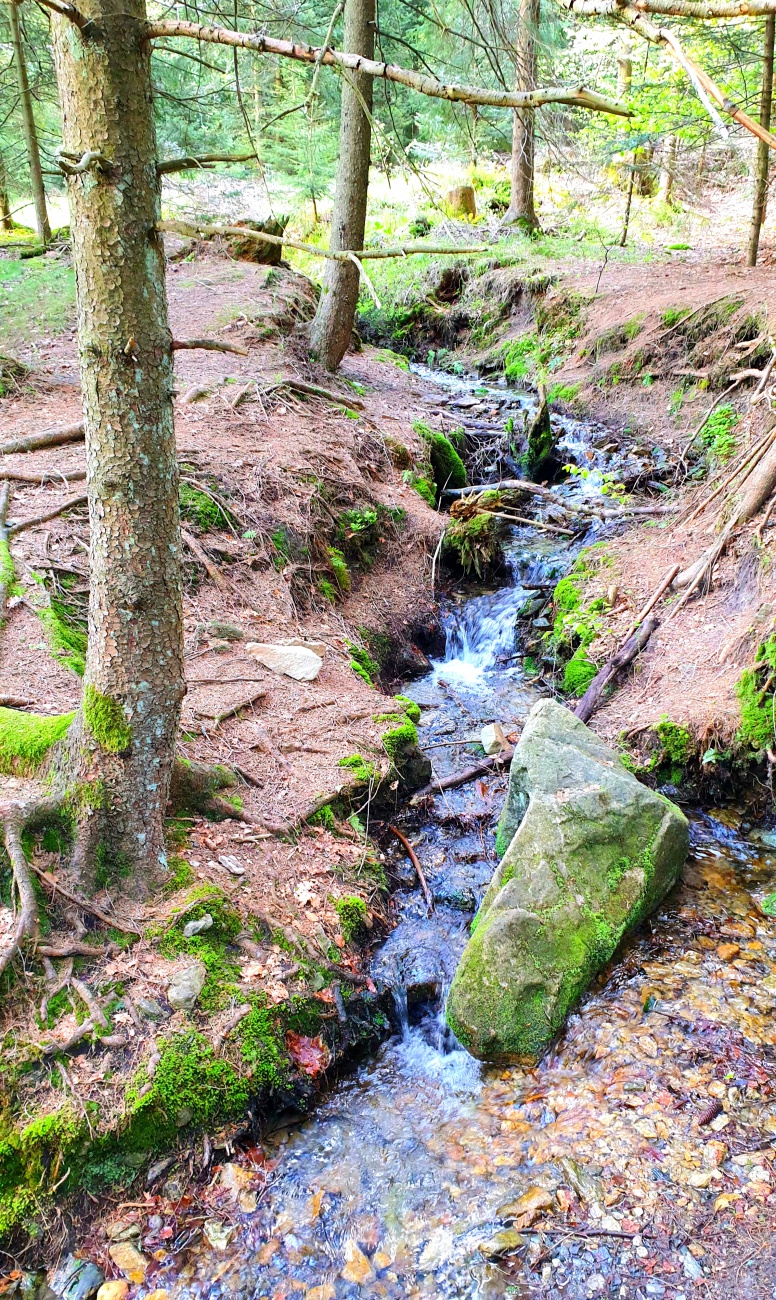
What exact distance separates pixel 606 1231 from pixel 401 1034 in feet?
4.36

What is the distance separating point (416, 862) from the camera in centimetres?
487

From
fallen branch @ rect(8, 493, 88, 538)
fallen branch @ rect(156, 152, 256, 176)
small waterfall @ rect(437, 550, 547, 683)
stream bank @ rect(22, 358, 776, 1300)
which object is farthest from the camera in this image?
small waterfall @ rect(437, 550, 547, 683)

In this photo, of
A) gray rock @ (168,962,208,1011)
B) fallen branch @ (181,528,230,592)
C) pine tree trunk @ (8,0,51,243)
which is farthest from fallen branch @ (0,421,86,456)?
pine tree trunk @ (8,0,51,243)

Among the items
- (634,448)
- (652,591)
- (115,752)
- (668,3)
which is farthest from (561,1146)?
(634,448)

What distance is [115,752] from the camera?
338cm

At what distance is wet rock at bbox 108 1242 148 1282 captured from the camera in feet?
9.14

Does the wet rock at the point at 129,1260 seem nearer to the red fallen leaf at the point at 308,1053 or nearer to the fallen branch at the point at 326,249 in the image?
the red fallen leaf at the point at 308,1053

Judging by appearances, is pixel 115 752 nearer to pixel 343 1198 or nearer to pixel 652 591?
pixel 343 1198

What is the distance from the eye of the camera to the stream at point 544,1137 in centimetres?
287

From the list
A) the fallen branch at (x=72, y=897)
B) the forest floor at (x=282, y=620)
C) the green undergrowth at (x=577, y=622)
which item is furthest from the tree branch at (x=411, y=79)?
the green undergrowth at (x=577, y=622)

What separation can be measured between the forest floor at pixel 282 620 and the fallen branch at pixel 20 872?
137mm

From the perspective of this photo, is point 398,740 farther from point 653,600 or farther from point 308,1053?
point 653,600

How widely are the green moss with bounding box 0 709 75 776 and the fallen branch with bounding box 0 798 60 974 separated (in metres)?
0.32

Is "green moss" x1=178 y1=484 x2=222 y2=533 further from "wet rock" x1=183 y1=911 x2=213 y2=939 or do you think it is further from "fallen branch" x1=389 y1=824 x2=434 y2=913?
"wet rock" x1=183 y1=911 x2=213 y2=939
